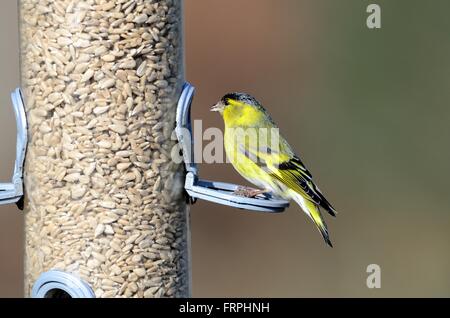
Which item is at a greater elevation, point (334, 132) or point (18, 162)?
point (334, 132)

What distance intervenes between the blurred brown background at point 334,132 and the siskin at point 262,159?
3.31 meters

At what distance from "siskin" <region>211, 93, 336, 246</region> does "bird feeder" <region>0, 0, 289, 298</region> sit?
0.74 meters

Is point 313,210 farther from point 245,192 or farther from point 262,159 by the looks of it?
point 245,192

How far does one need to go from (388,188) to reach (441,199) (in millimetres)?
548

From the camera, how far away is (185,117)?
431cm

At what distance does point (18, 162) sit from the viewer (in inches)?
170

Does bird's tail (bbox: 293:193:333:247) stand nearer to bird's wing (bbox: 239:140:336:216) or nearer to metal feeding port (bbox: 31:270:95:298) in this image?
bird's wing (bbox: 239:140:336:216)

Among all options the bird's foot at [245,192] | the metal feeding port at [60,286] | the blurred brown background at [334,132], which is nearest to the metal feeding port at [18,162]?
A: the metal feeding port at [60,286]

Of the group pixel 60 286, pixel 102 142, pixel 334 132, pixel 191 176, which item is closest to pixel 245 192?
pixel 191 176

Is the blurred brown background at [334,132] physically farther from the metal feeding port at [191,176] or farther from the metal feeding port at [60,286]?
the metal feeding port at [60,286]

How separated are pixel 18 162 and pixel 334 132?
5906 mm

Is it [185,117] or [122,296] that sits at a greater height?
[185,117]
